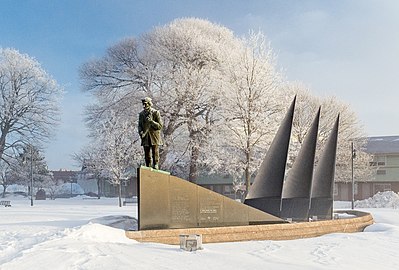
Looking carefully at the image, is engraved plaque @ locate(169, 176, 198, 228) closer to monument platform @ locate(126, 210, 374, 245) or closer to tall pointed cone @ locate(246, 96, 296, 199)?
monument platform @ locate(126, 210, 374, 245)

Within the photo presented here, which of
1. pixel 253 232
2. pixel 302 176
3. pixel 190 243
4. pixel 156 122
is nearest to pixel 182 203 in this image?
pixel 253 232

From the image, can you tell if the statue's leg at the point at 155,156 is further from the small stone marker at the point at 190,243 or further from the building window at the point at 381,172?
the building window at the point at 381,172

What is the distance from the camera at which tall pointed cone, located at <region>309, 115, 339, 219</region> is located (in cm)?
1570

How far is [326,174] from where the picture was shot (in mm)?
15867

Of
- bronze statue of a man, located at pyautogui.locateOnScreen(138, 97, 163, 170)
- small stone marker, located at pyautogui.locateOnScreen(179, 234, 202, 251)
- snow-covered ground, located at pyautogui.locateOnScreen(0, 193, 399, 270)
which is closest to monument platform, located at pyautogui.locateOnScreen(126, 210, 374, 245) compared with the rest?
snow-covered ground, located at pyautogui.locateOnScreen(0, 193, 399, 270)

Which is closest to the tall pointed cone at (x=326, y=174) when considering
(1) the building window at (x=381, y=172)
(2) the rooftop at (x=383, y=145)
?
(2) the rooftop at (x=383, y=145)

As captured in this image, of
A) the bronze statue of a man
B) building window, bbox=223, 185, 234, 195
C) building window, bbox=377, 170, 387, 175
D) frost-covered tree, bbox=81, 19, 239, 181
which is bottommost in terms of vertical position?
building window, bbox=223, 185, 234, 195

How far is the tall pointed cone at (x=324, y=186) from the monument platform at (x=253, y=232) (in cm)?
131

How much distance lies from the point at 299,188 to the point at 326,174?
5.16 feet

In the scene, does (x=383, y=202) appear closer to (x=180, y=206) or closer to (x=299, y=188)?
(x=299, y=188)

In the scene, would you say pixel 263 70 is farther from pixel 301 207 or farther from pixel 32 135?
pixel 32 135

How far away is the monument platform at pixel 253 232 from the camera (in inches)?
438

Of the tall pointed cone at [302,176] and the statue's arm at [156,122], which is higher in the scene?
the statue's arm at [156,122]

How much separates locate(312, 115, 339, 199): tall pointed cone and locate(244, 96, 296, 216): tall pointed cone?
7.09 ft
